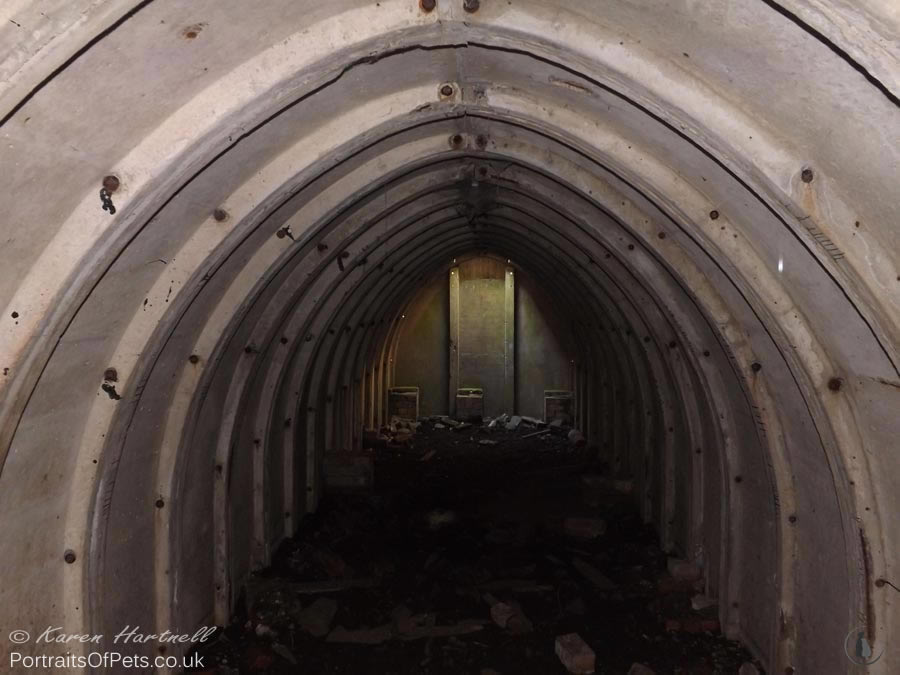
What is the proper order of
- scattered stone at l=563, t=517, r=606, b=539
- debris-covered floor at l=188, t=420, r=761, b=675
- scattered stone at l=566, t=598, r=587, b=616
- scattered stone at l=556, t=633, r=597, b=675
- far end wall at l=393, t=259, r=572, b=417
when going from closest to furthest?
scattered stone at l=556, t=633, r=597, b=675
debris-covered floor at l=188, t=420, r=761, b=675
scattered stone at l=566, t=598, r=587, b=616
scattered stone at l=563, t=517, r=606, b=539
far end wall at l=393, t=259, r=572, b=417

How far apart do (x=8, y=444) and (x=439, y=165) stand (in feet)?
12.0

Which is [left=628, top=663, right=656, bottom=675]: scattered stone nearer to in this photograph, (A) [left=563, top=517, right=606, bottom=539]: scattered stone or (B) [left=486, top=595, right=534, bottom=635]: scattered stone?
(B) [left=486, top=595, right=534, bottom=635]: scattered stone

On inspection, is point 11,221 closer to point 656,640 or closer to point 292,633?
point 292,633

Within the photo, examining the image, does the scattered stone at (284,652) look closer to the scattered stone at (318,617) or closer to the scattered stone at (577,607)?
the scattered stone at (318,617)

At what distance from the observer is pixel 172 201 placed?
3334 mm

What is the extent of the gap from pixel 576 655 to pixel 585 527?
307 centimetres

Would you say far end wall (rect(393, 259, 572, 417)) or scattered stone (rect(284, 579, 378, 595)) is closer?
scattered stone (rect(284, 579, 378, 595))

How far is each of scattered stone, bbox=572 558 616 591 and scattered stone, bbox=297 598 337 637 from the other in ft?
8.02

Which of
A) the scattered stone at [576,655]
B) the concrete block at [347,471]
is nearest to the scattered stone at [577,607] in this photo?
the scattered stone at [576,655]

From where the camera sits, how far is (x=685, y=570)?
21.4ft

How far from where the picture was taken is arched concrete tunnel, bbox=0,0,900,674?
2352 millimetres

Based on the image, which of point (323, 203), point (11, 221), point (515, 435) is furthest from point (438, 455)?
point (11, 221)

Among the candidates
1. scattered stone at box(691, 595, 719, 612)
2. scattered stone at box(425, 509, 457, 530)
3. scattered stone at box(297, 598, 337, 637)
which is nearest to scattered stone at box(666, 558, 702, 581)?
scattered stone at box(691, 595, 719, 612)

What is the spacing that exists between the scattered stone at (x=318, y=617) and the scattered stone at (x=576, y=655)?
6.16 feet
